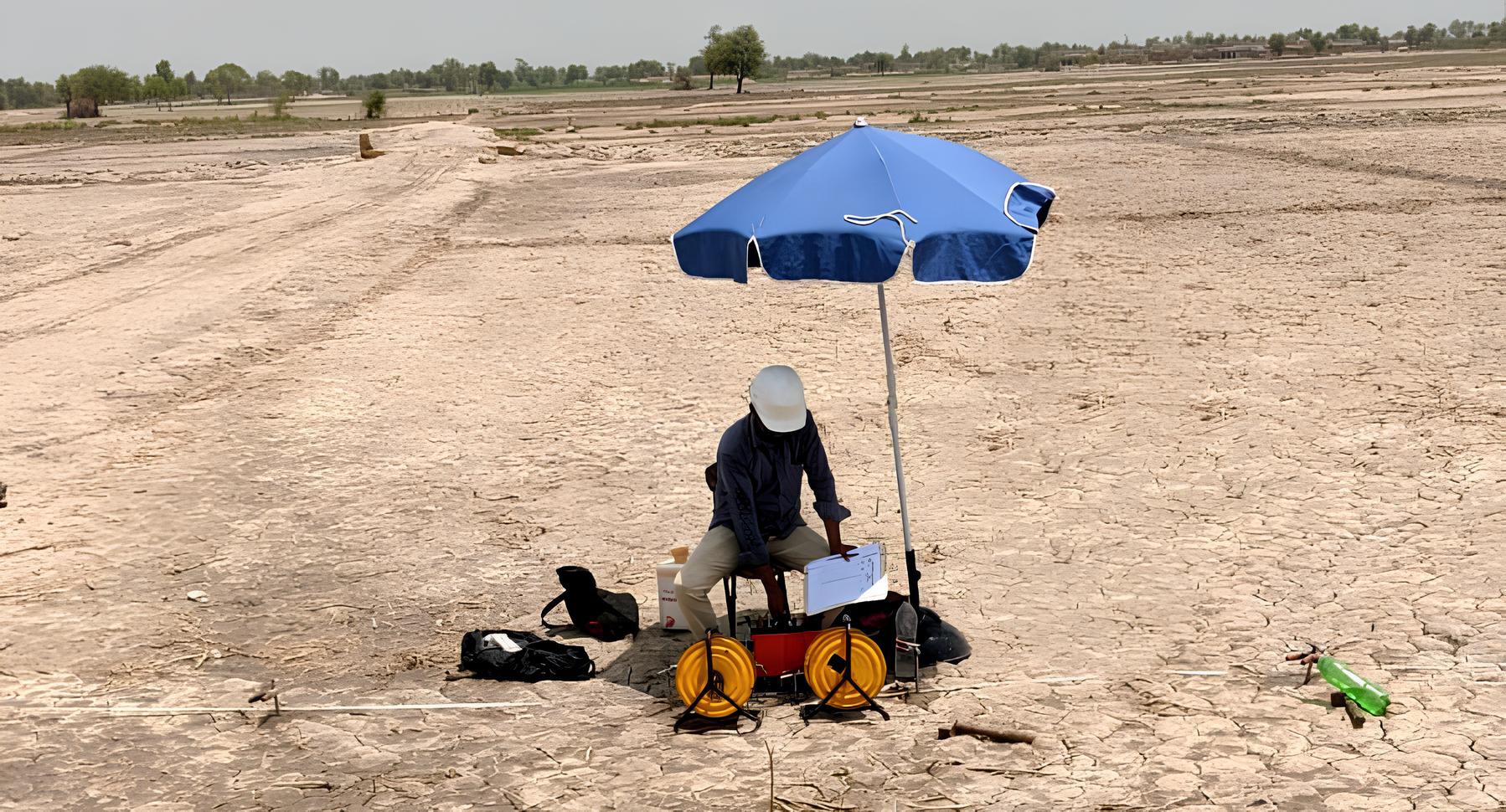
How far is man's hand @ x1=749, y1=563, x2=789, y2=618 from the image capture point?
579cm

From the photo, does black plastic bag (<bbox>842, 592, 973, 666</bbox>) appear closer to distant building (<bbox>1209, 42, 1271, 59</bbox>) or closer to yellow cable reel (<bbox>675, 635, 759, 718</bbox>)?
yellow cable reel (<bbox>675, 635, 759, 718</bbox>)

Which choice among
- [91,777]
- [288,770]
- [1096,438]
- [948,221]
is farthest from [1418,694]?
[91,777]

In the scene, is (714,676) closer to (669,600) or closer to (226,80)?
(669,600)

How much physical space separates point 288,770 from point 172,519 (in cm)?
365

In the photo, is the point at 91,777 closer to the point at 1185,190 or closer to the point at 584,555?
Result: the point at 584,555

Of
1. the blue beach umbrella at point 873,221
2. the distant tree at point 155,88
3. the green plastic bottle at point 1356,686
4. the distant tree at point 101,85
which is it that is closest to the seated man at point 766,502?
the blue beach umbrella at point 873,221

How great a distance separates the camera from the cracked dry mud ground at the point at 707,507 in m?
5.18

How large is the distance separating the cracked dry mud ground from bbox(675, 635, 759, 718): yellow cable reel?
0.20m

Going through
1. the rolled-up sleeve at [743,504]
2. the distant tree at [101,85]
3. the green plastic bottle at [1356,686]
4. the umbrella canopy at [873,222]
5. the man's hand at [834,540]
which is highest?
the distant tree at [101,85]

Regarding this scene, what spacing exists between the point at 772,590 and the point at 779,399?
0.91m

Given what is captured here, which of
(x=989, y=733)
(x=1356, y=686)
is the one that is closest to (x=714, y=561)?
(x=989, y=733)

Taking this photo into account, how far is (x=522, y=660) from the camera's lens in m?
6.00

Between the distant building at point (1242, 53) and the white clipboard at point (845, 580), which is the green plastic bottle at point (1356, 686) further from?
the distant building at point (1242, 53)

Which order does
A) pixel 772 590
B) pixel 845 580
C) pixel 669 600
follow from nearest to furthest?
pixel 845 580
pixel 772 590
pixel 669 600
